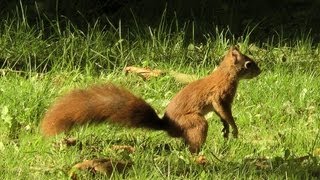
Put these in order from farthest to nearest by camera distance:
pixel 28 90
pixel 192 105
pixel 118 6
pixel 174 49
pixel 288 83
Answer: pixel 118 6
pixel 174 49
pixel 288 83
pixel 28 90
pixel 192 105

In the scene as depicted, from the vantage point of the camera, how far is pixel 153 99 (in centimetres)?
508

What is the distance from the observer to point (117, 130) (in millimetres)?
4352

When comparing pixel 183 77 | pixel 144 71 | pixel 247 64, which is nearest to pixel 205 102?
pixel 247 64

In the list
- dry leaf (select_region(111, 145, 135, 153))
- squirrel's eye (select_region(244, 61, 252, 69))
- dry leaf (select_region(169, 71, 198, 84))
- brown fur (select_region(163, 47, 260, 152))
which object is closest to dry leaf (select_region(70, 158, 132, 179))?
dry leaf (select_region(111, 145, 135, 153))

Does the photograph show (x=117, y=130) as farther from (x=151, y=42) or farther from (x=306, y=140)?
(x=151, y=42)

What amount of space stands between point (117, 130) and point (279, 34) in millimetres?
2764

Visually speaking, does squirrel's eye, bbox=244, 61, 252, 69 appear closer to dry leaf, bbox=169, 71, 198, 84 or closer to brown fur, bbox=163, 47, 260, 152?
brown fur, bbox=163, 47, 260, 152

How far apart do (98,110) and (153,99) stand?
1101 mm

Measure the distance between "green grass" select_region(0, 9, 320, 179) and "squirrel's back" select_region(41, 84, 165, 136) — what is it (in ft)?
0.39

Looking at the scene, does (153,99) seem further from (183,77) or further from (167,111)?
(167,111)

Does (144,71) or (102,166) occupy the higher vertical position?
(102,166)

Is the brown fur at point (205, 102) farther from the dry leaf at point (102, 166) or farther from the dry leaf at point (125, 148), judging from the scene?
the dry leaf at point (102, 166)

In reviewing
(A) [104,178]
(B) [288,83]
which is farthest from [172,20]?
(A) [104,178]

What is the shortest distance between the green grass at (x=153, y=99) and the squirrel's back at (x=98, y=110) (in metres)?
0.12
